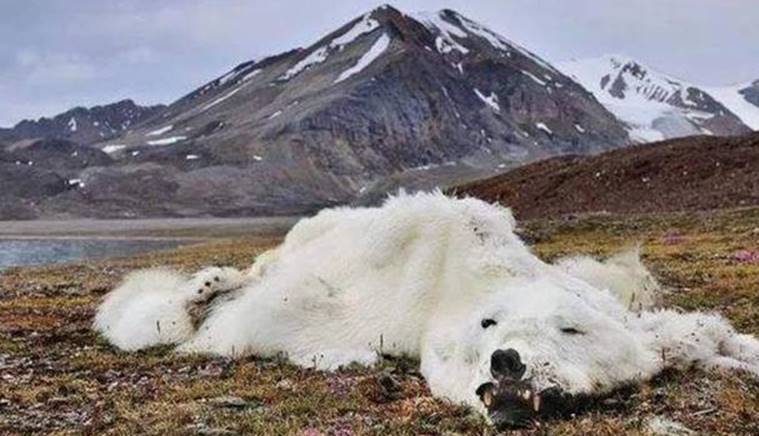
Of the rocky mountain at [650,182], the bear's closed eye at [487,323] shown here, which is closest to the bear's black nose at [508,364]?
the bear's closed eye at [487,323]

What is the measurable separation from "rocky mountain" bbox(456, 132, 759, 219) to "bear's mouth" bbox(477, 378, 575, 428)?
174 ft

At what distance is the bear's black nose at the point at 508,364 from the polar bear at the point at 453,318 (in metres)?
0.01

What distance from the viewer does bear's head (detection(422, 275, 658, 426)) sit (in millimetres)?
7242

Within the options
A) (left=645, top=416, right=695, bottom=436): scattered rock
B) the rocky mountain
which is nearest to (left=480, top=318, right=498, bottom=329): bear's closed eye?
(left=645, top=416, right=695, bottom=436): scattered rock

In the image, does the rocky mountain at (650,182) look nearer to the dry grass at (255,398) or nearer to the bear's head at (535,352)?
the dry grass at (255,398)

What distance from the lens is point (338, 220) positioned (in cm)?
1362

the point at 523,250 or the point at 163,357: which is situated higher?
the point at 523,250

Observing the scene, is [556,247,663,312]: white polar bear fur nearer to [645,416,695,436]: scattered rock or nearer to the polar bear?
the polar bear

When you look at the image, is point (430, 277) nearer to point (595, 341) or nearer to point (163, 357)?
point (595, 341)

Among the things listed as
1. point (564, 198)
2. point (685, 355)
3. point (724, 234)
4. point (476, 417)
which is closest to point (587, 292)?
point (685, 355)

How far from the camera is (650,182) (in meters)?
73.9

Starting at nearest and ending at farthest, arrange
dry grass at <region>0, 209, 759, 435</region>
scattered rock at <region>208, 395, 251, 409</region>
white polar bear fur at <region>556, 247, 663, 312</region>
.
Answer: dry grass at <region>0, 209, 759, 435</region>, scattered rock at <region>208, 395, 251, 409</region>, white polar bear fur at <region>556, 247, 663, 312</region>

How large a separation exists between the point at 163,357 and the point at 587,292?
5547 mm

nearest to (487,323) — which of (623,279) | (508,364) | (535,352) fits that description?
(535,352)
